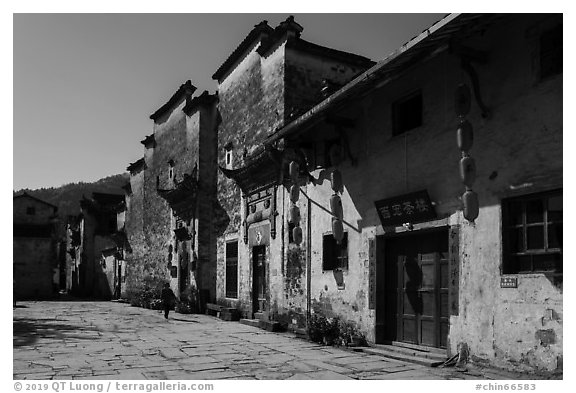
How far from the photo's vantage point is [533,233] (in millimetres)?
6891

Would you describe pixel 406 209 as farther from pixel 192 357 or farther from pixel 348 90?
pixel 192 357

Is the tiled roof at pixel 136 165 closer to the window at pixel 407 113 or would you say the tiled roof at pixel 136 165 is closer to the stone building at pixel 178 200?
the stone building at pixel 178 200

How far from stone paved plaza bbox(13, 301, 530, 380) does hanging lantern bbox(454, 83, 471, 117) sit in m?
3.55

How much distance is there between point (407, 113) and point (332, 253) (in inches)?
143

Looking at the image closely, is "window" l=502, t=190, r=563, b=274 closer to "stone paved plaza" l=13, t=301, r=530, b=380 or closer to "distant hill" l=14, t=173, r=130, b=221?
"stone paved plaza" l=13, t=301, r=530, b=380

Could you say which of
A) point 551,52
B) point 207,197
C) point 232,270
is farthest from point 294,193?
point 207,197

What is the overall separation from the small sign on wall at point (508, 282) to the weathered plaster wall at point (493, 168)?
0.22ft

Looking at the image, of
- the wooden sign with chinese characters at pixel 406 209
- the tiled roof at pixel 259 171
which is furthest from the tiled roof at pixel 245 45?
the wooden sign with chinese characters at pixel 406 209

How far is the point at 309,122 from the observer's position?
11.1 meters

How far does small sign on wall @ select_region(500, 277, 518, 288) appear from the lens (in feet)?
22.6
